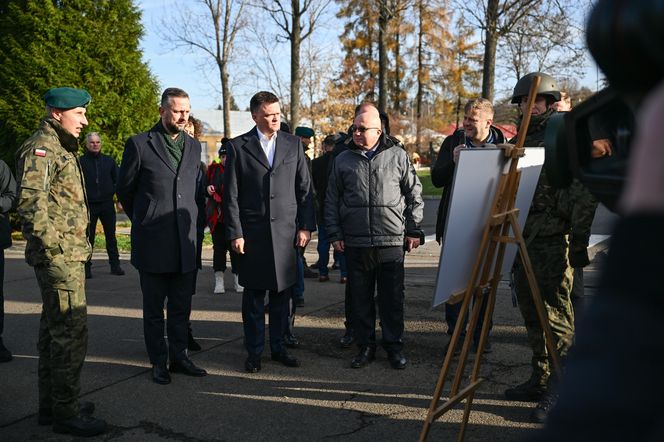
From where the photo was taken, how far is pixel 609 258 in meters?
0.87

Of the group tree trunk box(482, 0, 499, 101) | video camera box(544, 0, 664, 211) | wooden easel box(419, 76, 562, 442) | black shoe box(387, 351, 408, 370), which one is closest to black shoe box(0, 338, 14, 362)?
black shoe box(387, 351, 408, 370)

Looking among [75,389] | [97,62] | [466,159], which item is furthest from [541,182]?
[97,62]

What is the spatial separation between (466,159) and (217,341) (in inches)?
150

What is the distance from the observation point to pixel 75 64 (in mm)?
15016

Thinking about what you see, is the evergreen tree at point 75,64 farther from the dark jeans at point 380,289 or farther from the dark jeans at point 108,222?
the dark jeans at point 380,289

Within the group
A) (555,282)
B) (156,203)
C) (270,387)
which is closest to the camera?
(555,282)

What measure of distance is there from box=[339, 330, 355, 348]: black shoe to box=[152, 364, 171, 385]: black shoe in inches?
64.7

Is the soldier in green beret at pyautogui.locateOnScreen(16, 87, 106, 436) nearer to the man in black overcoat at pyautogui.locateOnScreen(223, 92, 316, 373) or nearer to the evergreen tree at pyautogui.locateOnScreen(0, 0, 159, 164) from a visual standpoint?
the man in black overcoat at pyautogui.locateOnScreen(223, 92, 316, 373)

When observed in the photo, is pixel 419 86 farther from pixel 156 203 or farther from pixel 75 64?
pixel 156 203

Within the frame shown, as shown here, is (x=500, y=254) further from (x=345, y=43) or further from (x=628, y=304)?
(x=345, y=43)

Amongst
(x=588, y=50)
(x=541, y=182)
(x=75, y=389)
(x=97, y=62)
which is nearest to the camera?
(x=588, y=50)

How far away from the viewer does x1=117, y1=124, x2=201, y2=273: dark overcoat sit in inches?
205

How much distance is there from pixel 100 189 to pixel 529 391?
7558mm

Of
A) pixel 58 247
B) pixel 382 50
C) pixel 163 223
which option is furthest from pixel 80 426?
pixel 382 50
